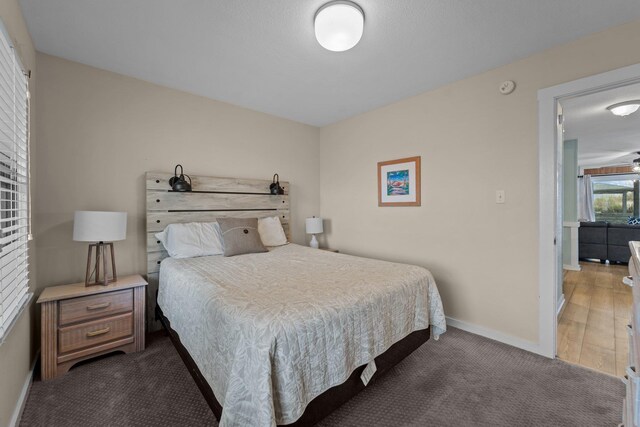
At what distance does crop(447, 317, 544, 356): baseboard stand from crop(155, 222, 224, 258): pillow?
2.48 metres

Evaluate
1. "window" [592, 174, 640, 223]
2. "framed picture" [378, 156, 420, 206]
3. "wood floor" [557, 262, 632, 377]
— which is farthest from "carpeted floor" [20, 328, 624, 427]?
"window" [592, 174, 640, 223]

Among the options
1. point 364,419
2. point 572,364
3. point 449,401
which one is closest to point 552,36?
point 572,364

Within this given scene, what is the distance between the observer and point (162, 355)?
2252 mm

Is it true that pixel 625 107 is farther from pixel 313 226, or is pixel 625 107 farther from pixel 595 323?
pixel 313 226

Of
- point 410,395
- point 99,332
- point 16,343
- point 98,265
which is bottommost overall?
point 410,395

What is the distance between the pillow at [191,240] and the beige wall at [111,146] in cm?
33

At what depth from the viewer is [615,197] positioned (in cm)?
819

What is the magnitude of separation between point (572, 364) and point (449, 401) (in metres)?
1.19

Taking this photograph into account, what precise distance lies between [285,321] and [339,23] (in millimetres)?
1764

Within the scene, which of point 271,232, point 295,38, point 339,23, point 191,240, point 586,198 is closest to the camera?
point 339,23

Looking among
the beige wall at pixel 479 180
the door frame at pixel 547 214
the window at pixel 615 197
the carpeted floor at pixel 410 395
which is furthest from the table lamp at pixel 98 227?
the window at pixel 615 197

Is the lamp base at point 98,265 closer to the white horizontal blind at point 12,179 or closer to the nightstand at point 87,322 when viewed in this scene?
the nightstand at point 87,322

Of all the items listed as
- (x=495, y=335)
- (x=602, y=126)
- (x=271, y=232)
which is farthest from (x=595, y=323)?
(x=271, y=232)

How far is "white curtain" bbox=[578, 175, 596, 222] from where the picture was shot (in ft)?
27.2
